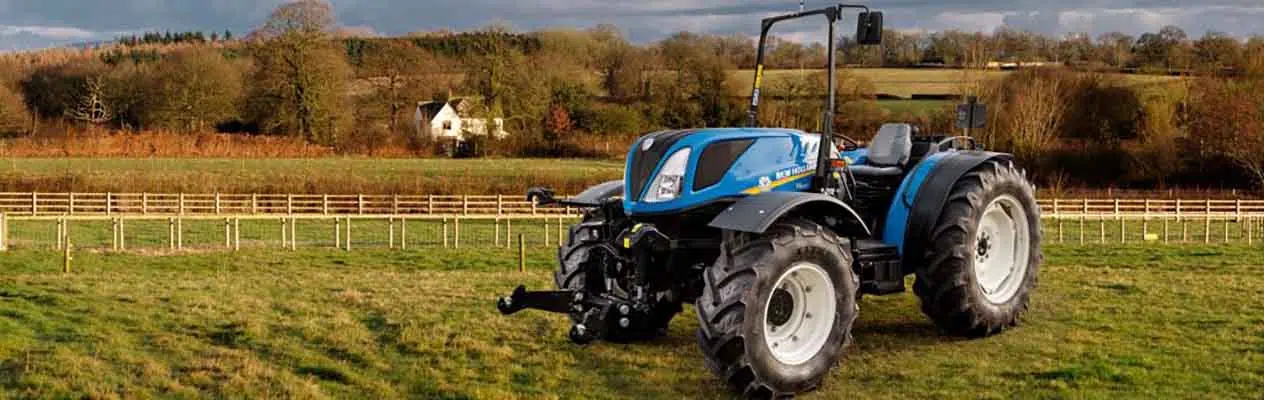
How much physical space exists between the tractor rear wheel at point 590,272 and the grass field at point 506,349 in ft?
0.70

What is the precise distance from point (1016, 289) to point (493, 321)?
499cm

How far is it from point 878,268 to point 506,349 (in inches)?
125

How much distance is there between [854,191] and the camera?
10367 mm

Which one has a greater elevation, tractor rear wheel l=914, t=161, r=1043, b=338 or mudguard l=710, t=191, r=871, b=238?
mudguard l=710, t=191, r=871, b=238

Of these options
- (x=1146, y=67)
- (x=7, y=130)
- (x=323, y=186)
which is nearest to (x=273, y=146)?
(x=7, y=130)

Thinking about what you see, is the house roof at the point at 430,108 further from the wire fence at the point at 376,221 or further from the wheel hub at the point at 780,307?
the wheel hub at the point at 780,307

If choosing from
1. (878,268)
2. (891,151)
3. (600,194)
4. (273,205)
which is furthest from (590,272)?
(273,205)

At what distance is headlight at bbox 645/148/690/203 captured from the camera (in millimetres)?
9055

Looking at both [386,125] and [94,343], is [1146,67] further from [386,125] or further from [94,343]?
[94,343]

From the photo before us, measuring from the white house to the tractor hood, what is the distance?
6932 cm

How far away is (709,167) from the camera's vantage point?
907 cm

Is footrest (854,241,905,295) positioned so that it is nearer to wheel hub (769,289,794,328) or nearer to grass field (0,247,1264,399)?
grass field (0,247,1264,399)

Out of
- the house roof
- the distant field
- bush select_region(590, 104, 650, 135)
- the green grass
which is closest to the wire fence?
the green grass

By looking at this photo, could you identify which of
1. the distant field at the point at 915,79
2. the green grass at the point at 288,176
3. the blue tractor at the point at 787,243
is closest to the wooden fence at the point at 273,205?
the green grass at the point at 288,176
